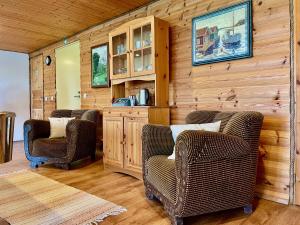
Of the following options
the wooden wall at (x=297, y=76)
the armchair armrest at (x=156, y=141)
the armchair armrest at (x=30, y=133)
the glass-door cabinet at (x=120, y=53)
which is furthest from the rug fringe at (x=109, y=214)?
the armchair armrest at (x=30, y=133)

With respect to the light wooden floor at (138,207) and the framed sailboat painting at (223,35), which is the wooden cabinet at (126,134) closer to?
the light wooden floor at (138,207)

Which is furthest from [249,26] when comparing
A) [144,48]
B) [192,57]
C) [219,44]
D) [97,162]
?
[97,162]

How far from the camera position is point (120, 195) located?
227 centimetres

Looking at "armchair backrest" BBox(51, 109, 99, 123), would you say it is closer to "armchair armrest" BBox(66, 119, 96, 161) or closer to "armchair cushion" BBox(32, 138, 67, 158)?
"armchair armrest" BBox(66, 119, 96, 161)

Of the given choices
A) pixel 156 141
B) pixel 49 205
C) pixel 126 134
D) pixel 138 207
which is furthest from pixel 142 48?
pixel 49 205

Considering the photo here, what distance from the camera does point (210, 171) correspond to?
1.62 metres

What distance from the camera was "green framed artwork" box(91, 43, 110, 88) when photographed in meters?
4.04

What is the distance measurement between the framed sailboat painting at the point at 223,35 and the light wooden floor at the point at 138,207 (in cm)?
145

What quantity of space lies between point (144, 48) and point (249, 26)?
1242 millimetres

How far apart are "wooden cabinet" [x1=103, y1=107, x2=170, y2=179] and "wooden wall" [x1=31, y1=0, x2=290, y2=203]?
52 cm

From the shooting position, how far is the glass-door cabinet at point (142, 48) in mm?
2918

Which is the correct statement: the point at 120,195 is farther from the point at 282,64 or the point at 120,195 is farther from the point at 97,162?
the point at 282,64

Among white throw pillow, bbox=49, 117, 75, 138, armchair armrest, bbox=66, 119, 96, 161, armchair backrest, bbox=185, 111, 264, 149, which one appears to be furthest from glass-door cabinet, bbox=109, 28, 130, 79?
armchair backrest, bbox=185, 111, 264, 149

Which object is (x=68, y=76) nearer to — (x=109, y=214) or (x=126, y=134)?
(x=126, y=134)
